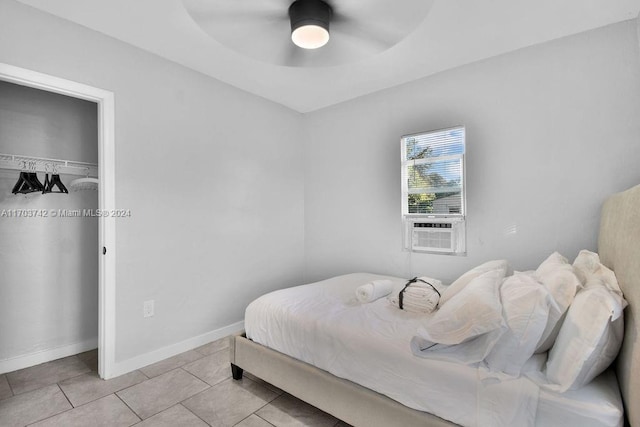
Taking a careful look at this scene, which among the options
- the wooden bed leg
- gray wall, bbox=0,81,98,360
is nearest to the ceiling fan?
the wooden bed leg

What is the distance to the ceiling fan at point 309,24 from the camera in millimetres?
1320

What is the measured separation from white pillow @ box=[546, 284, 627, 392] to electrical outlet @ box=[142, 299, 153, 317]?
2.71 meters

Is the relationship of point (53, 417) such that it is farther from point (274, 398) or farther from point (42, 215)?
point (42, 215)

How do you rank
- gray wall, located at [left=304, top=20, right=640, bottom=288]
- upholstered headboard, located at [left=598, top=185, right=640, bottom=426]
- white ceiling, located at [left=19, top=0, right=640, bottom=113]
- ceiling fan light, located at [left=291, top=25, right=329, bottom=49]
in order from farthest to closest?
gray wall, located at [left=304, top=20, right=640, bottom=288] < white ceiling, located at [left=19, top=0, right=640, bottom=113] < ceiling fan light, located at [left=291, top=25, right=329, bottom=49] < upholstered headboard, located at [left=598, top=185, right=640, bottom=426]

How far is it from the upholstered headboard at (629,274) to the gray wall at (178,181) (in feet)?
9.53

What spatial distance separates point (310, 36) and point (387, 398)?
179 centimetres

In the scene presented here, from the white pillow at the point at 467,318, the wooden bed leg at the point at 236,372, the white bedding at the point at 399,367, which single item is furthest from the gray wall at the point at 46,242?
the white pillow at the point at 467,318

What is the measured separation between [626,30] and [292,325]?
10.2ft

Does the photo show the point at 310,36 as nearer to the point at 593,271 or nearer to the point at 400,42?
the point at 400,42

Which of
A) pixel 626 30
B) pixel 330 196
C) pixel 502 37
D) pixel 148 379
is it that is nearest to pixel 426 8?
pixel 502 37

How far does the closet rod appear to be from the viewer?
2477 millimetres

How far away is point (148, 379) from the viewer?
232 centimetres

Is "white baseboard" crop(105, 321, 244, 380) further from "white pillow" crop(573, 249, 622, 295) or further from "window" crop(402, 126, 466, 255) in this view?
"white pillow" crop(573, 249, 622, 295)

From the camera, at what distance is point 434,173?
10.0ft
